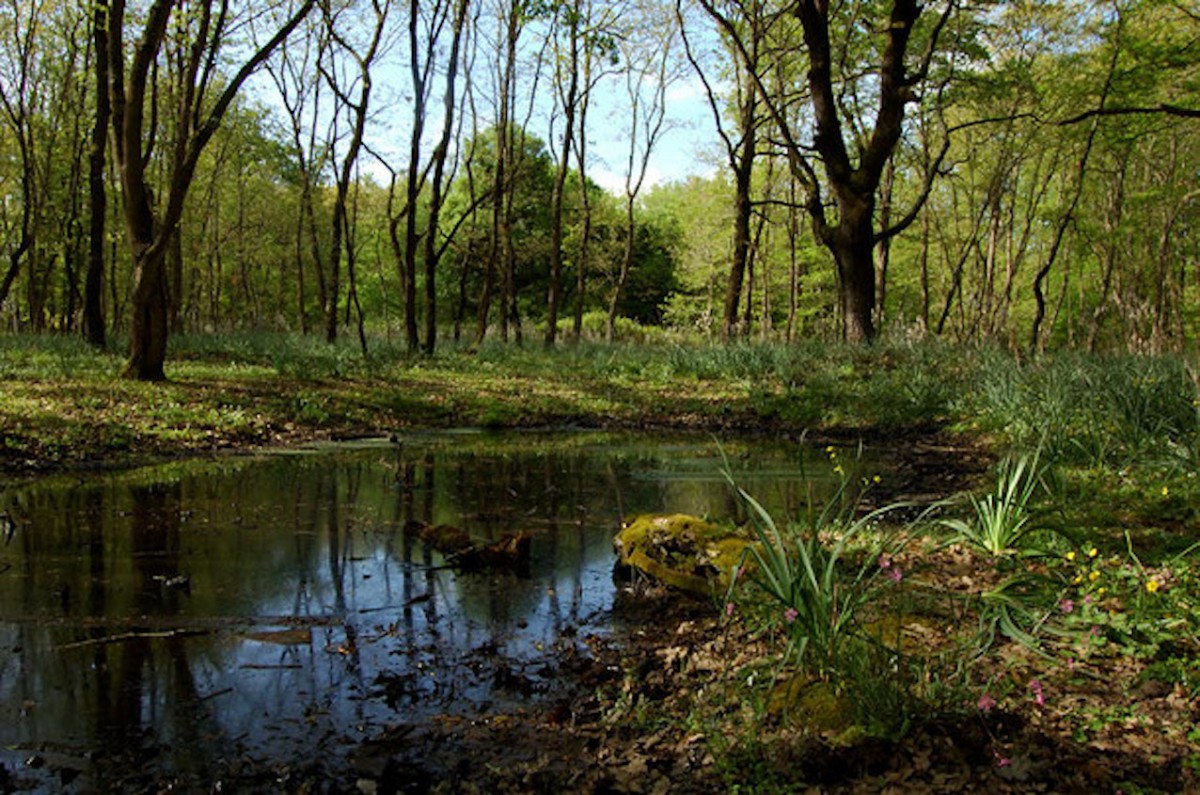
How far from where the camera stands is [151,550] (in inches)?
187

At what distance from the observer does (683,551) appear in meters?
4.07

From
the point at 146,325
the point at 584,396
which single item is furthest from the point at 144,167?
the point at 584,396

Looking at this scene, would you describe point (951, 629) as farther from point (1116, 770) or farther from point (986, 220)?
point (986, 220)

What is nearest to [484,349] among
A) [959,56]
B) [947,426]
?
[947,426]

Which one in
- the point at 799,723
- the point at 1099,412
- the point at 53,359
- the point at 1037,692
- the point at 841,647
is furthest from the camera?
the point at 53,359

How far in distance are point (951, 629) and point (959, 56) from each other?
19081 mm

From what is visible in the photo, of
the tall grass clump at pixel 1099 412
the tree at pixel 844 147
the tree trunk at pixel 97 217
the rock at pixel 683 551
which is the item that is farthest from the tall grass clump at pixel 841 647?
the tree trunk at pixel 97 217

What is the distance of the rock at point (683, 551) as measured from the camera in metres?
3.84

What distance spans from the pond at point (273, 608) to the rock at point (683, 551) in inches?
10.6

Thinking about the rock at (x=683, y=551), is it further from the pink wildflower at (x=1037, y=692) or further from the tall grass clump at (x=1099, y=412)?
the tall grass clump at (x=1099, y=412)

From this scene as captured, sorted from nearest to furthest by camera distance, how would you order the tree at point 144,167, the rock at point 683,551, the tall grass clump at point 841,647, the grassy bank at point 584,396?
the tall grass clump at point 841,647, the rock at point 683,551, the grassy bank at point 584,396, the tree at point 144,167

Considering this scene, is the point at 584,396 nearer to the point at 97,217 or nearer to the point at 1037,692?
the point at 97,217

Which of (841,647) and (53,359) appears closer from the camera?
(841,647)

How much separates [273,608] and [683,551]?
2016mm
